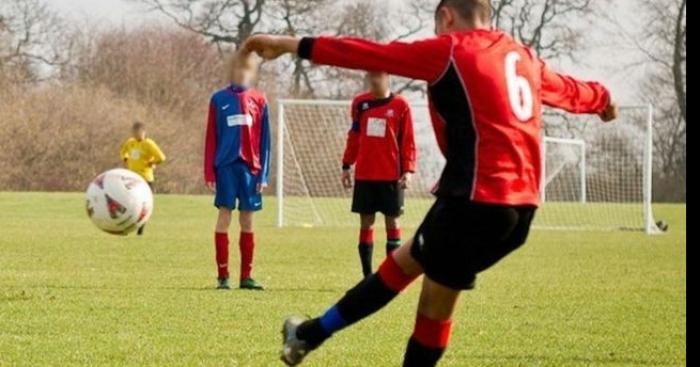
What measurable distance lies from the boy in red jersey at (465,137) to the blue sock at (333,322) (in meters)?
0.32

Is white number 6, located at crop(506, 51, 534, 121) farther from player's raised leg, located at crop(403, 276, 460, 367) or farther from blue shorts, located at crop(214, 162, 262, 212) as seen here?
blue shorts, located at crop(214, 162, 262, 212)

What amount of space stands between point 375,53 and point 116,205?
460 centimetres

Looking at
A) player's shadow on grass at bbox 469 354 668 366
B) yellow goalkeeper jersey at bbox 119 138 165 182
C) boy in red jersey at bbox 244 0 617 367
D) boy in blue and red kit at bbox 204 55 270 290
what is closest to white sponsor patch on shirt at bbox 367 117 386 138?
boy in blue and red kit at bbox 204 55 270 290

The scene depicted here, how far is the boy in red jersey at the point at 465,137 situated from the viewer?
5.12 m

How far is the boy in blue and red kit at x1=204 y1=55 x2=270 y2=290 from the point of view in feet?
36.4

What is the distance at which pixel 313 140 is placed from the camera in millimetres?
32031

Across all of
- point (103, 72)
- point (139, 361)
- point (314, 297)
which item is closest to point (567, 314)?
point (314, 297)

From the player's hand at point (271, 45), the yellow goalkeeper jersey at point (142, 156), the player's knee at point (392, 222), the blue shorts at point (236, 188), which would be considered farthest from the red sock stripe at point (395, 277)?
the yellow goalkeeper jersey at point (142, 156)

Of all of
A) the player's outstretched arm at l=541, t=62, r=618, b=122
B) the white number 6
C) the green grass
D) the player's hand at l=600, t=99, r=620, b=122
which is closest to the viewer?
the white number 6

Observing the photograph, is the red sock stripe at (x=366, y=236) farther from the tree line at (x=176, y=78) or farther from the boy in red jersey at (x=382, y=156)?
the tree line at (x=176, y=78)

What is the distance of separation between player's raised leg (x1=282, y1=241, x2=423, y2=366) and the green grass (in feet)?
3.54

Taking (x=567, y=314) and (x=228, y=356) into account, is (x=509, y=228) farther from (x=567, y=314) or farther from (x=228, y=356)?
(x=567, y=314)

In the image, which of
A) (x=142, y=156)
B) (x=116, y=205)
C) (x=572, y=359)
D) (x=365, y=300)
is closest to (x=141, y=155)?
(x=142, y=156)
